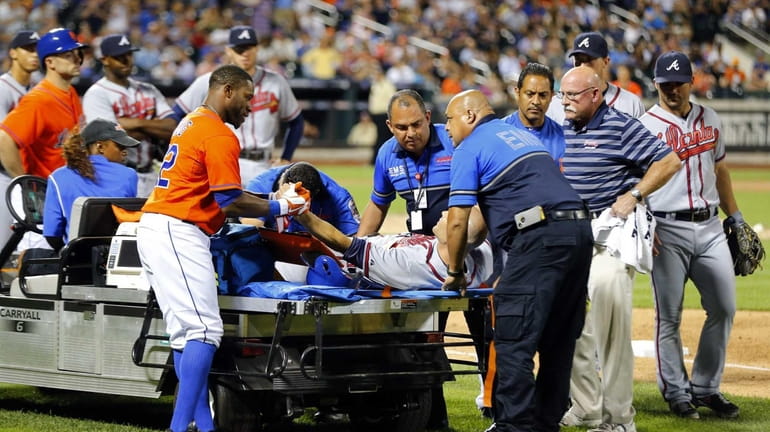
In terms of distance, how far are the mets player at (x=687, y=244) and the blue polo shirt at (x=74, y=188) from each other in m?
3.18

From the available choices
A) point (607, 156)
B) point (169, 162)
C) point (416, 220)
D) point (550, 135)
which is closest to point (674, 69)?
point (550, 135)

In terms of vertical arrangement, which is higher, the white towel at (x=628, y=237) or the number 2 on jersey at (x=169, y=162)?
the number 2 on jersey at (x=169, y=162)

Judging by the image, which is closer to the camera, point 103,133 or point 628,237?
point 628,237

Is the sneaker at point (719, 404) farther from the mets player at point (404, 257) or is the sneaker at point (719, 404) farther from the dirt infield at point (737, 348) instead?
the mets player at point (404, 257)

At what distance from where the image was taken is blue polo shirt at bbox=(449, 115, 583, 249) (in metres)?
5.94

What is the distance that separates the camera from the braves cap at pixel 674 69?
768cm

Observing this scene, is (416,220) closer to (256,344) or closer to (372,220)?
(372,220)

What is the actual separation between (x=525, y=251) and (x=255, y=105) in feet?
15.0

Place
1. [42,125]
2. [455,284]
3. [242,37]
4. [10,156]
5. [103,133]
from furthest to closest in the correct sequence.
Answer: [242,37] → [42,125] → [10,156] → [103,133] → [455,284]

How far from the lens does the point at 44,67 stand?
30.2 ft

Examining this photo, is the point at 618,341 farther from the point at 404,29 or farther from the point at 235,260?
the point at 404,29

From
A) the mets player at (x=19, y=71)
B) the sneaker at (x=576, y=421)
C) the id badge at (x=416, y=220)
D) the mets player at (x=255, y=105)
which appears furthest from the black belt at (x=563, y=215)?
the mets player at (x=19, y=71)

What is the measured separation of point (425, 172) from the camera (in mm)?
7352

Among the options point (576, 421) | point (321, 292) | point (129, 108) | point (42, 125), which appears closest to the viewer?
point (321, 292)
